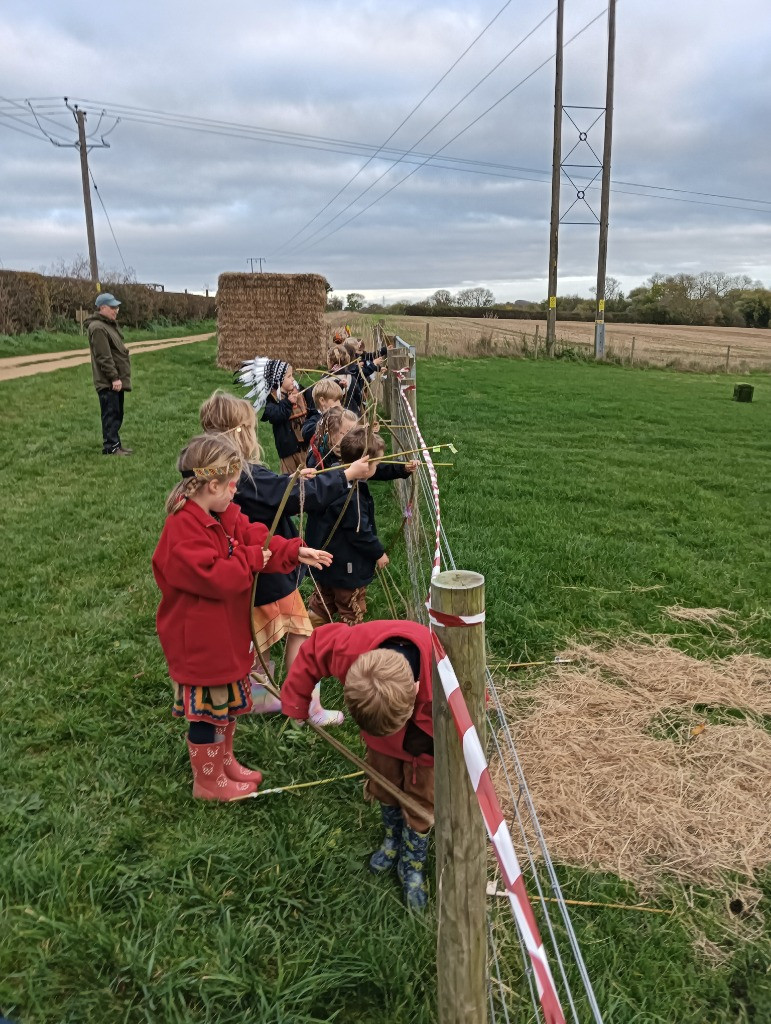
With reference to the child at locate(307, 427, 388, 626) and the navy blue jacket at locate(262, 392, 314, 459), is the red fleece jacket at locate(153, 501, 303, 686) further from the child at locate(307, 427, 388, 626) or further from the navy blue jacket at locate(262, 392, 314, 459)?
the navy blue jacket at locate(262, 392, 314, 459)

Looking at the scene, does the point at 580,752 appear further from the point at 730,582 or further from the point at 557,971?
the point at 730,582

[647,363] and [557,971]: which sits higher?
[647,363]

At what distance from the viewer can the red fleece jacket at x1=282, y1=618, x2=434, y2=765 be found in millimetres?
2199

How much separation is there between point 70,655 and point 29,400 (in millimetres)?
9035

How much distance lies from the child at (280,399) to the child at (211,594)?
8.92 feet

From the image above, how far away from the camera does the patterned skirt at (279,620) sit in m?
3.28

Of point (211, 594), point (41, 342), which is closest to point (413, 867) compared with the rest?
point (211, 594)

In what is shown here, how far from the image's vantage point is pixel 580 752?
335 cm

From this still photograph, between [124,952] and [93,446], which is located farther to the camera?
[93,446]

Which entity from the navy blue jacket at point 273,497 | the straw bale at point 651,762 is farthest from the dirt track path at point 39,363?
the straw bale at point 651,762

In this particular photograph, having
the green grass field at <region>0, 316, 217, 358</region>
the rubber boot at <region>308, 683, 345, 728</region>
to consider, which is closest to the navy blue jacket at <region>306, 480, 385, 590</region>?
the rubber boot at <region>308, 683, 345, 728</region>

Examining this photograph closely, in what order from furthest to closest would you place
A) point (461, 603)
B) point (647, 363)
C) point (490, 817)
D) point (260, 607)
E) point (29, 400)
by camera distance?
1. point (647, 363)
2. point (29, 400)
3. point (260, 607)
4. point (461, 603)
5. point (490, 817)

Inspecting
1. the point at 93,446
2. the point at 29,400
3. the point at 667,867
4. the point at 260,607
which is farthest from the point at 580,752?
the point at 29,400

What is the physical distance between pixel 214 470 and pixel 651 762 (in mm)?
2323
